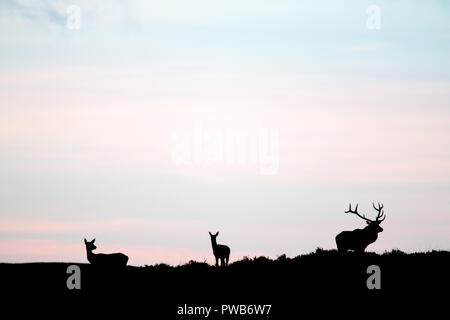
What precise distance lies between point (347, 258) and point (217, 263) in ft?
19.2

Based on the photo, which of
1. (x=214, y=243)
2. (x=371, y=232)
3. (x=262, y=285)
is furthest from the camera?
(x=214, y=243)

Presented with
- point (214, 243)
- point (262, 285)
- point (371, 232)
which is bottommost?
point (262, 285)

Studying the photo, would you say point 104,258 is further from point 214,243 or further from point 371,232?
point 371,232

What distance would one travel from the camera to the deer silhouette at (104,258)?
35625mm

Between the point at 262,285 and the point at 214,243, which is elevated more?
the point at 214,243

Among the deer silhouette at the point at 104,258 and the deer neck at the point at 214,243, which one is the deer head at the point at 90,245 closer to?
the deer silhouette at the point at 104,258

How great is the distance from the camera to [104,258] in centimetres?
3581

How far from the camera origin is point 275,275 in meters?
32.3

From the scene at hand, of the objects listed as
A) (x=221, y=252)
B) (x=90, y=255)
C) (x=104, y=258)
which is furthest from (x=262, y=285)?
(x=90, y=255)

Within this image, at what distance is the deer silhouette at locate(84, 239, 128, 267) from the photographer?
35625 mm

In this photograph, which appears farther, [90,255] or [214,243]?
[214,243]
